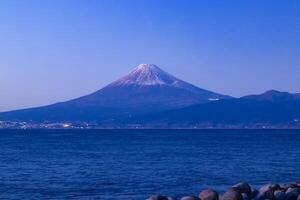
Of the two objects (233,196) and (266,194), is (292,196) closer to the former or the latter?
(266,194)

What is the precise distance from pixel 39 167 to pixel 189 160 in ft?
34.1

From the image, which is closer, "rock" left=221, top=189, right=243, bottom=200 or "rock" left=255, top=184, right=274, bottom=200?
"rock" left=221, top=189, right=243, bottom=200

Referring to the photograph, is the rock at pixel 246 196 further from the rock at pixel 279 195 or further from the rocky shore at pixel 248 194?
the rock at pixel 279 195

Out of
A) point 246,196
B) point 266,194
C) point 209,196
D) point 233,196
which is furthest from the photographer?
point 266,194

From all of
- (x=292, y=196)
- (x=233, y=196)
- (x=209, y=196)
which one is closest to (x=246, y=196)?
(x=233, y=196)

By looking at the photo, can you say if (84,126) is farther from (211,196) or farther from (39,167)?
(211,196)

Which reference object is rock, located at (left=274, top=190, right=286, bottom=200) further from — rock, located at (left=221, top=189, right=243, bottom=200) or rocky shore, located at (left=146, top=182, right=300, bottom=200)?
rock, located at (left=221, top=189, right=243, bottom=200)

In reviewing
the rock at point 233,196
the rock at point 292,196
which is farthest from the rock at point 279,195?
the rock at point 233,196

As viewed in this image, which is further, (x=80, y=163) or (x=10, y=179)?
(x=80, y=163)

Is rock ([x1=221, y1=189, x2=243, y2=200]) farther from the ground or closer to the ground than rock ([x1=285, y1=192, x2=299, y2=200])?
farther from the ground

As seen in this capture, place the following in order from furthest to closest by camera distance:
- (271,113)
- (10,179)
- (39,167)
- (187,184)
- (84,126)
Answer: (271,113), (84,126), (39,167), (10,179), (187,184)

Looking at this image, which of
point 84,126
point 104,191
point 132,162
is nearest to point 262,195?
point 104,191

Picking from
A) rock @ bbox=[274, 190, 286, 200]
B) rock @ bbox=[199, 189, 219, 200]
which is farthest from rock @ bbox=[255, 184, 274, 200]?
rock @ bbox=[199, 189, 219, 200]

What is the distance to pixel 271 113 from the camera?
193 metres
